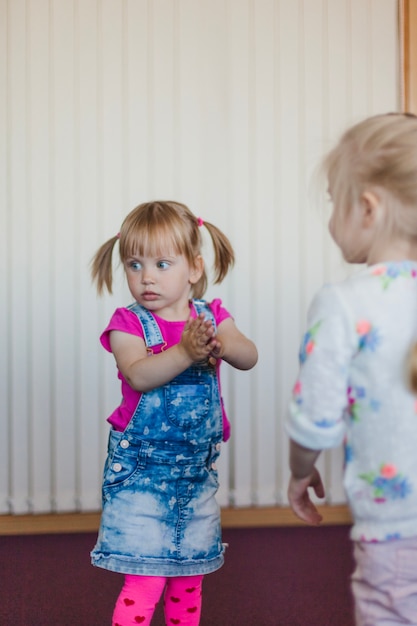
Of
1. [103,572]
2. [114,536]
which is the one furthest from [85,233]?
[114,536]

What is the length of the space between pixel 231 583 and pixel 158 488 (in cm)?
85

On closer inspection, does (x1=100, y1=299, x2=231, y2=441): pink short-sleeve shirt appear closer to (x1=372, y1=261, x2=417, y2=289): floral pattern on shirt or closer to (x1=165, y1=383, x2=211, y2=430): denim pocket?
(x1=165, y1=383, x2=211, y2=430): denim pocket

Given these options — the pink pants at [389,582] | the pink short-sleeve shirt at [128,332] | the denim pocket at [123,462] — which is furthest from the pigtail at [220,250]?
the pink pants at [389,582]

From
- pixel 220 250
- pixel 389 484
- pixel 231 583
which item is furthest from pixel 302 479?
pixel 231 583

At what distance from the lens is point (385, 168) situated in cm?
118

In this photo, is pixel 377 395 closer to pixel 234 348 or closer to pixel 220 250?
pixel 234 348

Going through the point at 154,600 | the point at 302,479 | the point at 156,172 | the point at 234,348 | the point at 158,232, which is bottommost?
the point at 154,600

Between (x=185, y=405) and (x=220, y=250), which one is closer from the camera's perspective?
(x=185, y=405)

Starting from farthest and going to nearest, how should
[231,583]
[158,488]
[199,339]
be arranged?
[231,583] < [158,488] < [199,339]

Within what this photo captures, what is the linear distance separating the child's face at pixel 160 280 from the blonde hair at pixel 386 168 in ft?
1.81

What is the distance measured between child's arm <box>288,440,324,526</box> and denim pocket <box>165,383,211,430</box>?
0.37 metres

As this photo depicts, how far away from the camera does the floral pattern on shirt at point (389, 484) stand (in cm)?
113

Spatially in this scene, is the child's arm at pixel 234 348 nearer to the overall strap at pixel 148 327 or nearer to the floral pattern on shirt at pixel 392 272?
the overall strap at pixel 148 327

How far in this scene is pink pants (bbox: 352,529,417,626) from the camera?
1134mm
